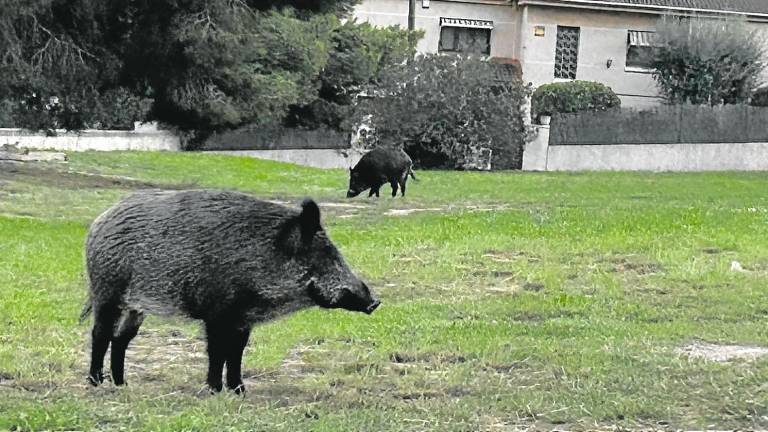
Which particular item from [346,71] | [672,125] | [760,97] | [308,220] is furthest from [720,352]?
[760,97]

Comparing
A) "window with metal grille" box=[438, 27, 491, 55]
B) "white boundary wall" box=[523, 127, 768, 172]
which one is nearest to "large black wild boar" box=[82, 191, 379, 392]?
"white boundary wall" box=[523, 127, 768, 172]

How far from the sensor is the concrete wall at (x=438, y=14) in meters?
43.9

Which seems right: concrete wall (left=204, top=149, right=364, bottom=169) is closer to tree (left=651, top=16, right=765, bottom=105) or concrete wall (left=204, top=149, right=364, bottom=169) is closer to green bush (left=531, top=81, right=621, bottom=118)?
green bush (left=531, top=81, right=621, bottom=118)

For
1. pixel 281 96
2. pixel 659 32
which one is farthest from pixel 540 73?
pixel 281 96

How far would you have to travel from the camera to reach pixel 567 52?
144ft

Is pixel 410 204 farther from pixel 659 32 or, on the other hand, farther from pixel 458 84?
pixel 659 32

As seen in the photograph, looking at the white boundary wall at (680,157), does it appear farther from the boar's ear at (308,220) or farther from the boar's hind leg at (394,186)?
the boar's ear at (308,220)

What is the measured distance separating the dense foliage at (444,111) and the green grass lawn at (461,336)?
15917mm

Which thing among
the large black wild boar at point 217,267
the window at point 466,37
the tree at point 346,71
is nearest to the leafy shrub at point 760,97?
the window at point 466,37

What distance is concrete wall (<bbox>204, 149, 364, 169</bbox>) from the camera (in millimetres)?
37125

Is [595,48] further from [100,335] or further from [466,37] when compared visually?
[100,335]

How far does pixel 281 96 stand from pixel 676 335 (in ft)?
78.4

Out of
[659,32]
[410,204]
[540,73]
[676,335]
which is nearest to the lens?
[676,335]

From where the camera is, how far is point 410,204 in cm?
2039
